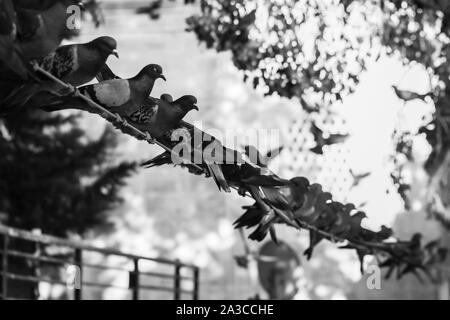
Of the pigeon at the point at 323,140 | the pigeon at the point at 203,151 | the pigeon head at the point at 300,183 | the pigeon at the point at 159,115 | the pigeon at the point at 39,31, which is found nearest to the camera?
the pigeon at the point at 39,31

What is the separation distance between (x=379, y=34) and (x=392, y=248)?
3.39 feet

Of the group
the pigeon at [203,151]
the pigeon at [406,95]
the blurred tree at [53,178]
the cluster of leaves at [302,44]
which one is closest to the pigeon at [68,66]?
the pigeon at [203,151]

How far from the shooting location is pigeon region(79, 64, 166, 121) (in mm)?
1905

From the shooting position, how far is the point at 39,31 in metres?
1.68

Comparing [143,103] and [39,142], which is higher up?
[39,142]

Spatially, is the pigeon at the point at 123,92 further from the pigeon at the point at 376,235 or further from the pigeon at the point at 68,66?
the pigeon at the point at 376,235

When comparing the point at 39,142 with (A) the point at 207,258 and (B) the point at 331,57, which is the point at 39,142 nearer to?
(B) the point at 331,57

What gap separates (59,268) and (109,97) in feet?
20.0

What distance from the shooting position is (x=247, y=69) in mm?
3654

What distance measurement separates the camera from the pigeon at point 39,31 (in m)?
1.67
